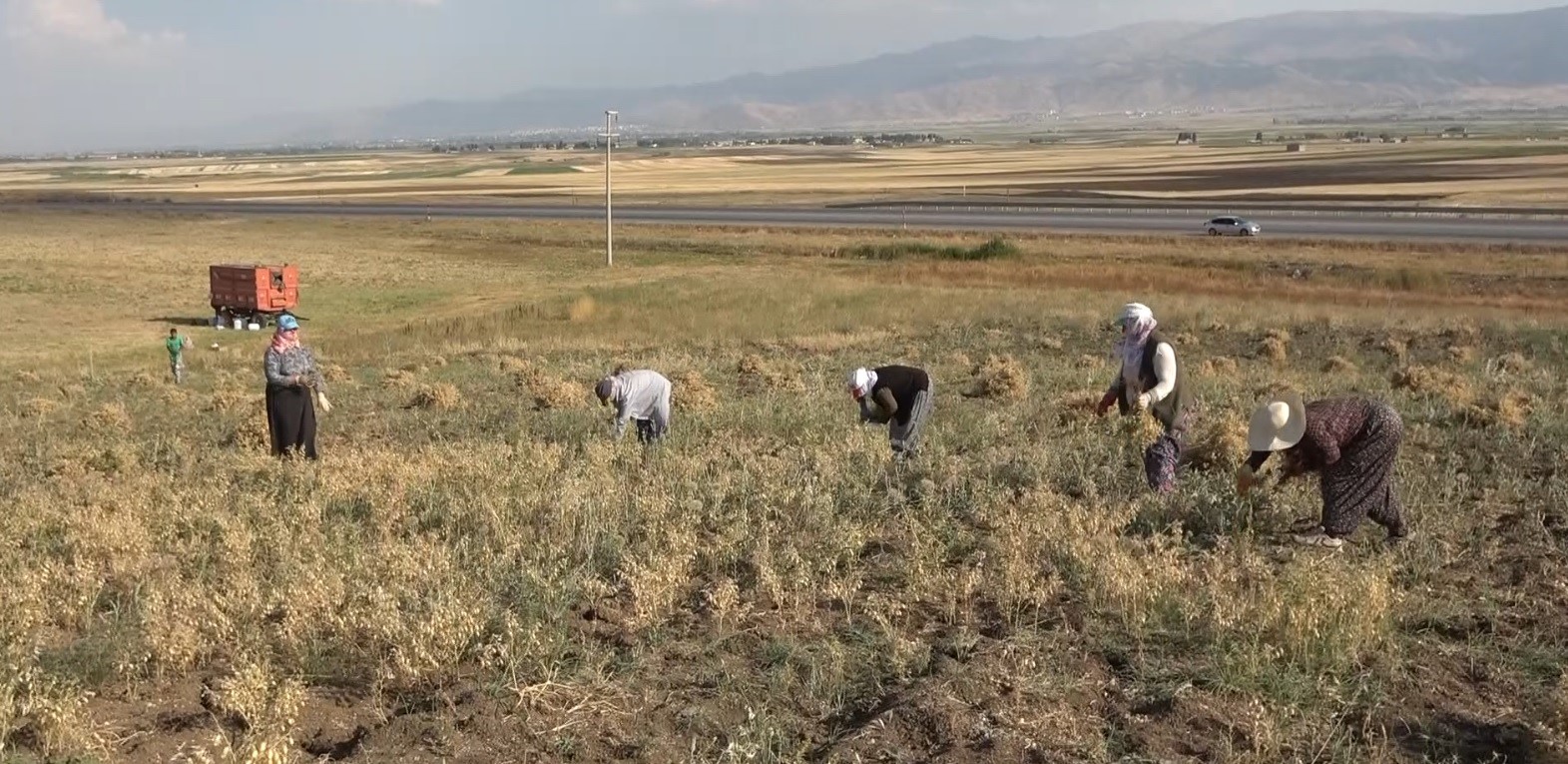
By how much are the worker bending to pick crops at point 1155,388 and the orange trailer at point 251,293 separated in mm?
26053

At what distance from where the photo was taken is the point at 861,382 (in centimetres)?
888

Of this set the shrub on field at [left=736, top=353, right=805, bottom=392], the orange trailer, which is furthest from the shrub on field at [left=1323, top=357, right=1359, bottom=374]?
the orange trailer

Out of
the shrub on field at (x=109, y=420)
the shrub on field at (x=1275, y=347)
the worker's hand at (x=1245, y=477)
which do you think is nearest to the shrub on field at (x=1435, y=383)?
the shrub on field at (x=1275, y=347)

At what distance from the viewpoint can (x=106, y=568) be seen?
7039mm

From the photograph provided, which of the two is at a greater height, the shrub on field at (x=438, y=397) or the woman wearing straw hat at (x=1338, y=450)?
the woman wearing straw hat at (x=1338, y=450)

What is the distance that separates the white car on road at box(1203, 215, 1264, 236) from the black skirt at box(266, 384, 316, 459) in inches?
1632

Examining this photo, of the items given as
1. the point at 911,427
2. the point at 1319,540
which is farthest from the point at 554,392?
the point at 1319,540

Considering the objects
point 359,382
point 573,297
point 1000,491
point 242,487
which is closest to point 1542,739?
point 1000,491

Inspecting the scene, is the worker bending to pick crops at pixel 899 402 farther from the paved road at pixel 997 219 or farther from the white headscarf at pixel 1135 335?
the paved road at pixel 997 219

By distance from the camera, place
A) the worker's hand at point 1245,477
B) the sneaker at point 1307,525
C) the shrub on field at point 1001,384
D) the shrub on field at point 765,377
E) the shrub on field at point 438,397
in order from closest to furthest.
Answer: the worker's hand at point 1245,477
the sneaker at point 1307,525
the shrub on field at point 1001,384
the shrub on field at point 438,397
the shrub on field at point 765,377

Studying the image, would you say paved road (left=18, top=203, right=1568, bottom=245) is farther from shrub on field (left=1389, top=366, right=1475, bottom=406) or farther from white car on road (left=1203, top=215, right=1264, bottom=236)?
shrub on field (left=1389, top=366, right=1475, bottom=406)

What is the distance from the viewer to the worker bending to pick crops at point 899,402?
9094 mm

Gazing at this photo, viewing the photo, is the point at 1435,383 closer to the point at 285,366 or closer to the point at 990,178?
the point at 285,366

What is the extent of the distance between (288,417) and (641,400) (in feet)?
9.82
